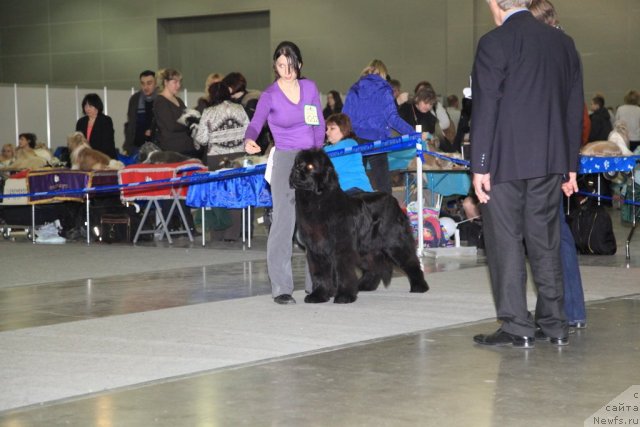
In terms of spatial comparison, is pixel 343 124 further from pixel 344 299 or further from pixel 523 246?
pixel 523 246

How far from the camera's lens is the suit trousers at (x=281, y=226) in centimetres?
608

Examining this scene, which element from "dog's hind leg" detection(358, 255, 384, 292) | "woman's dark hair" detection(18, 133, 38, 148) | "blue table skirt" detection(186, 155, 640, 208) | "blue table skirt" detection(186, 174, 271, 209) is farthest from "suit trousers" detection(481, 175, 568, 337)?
"woman's dark hair" detection(18, 133, 38, 148)

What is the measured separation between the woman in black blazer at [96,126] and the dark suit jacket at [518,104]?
25.8 ft

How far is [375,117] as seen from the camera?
336 inches

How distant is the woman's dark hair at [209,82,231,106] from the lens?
10109 millimetres

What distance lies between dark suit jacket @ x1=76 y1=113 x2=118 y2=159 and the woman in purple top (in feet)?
19.9

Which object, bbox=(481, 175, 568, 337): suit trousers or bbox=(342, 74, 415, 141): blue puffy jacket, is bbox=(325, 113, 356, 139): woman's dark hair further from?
bbox=(481, 175, 568, 337): suit trousers

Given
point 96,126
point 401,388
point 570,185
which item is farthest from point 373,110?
point 401,388

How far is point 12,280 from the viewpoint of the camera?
775cm

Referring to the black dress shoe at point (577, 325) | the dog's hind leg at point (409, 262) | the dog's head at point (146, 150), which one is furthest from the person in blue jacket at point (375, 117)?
the black dress shoe at point (577, 325)

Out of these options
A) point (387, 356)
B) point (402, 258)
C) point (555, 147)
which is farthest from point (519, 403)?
point (402, 258)

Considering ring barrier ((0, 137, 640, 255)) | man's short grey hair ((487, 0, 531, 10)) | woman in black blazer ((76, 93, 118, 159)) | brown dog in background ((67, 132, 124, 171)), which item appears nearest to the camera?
man's short grey hair ((487, 0, 531, 10))

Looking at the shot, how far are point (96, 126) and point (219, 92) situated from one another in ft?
7.50

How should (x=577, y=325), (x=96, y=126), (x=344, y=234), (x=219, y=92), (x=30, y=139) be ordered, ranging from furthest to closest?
(x=30, y=139)
(x=96, y=126)
(x=219, y=92)
(x=344, y=234)
(x=577, y=325)
